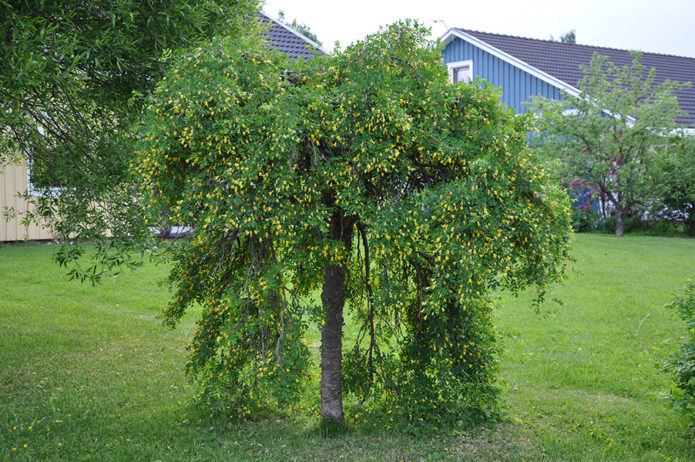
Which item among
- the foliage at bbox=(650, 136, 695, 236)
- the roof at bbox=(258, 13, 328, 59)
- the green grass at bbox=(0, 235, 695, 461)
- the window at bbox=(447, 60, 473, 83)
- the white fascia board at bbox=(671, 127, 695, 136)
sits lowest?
the green grass at bbox=(0, 235, 695, 461)

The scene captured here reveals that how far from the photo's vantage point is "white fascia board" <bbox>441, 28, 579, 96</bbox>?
67.3ft

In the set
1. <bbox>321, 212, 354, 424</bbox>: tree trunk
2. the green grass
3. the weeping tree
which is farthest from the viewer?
<bbox>321, 212, 354, 424</bbox>: tree trunk

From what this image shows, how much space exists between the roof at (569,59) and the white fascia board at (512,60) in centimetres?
15

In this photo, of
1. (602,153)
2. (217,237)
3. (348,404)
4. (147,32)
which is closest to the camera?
(217,237)

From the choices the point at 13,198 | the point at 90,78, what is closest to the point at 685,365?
the point at 90,78

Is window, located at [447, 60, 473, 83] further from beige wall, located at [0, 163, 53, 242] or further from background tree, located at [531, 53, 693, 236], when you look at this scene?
beige wall, located at [0, 163, 53, 242]

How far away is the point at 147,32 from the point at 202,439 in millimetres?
3768

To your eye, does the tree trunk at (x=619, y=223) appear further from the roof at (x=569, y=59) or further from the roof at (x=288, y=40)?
the roof at (x=288, y=40)

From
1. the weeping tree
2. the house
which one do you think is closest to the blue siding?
the house

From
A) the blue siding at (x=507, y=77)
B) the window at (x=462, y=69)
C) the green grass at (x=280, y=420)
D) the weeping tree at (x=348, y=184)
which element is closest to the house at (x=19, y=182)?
the green grass at (x=280, y=420)

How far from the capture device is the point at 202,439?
5.54 metres

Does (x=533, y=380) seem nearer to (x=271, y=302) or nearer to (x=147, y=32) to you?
(x=271, y=302)

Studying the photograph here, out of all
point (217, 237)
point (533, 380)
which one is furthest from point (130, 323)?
point (533, 380)

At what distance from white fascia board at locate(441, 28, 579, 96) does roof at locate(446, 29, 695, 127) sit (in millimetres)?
151
